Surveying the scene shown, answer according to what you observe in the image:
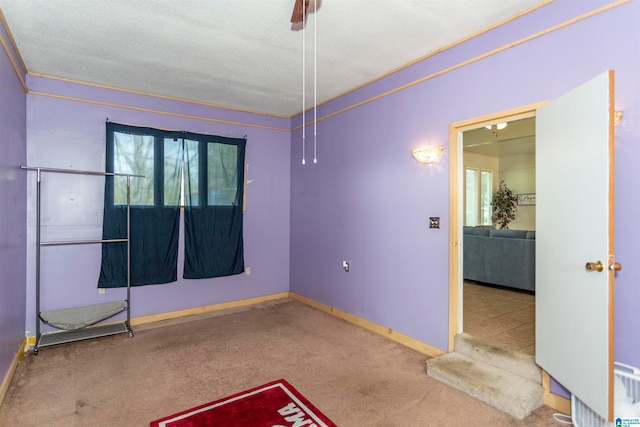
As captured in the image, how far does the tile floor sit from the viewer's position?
10.1 ft

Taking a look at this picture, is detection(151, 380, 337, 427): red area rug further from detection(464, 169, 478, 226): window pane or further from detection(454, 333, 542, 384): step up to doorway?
detection(464, 169, 478, 226): window pane

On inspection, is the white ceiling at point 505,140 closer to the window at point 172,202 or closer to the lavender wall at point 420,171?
the lavender wall at point 420,171

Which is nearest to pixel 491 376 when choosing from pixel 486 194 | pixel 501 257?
pixel 501 257

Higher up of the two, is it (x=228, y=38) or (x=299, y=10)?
→ (x=228, y=38)

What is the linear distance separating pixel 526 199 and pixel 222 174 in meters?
7.27

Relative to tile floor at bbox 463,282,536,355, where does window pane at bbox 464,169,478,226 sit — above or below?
above

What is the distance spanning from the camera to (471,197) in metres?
8.48

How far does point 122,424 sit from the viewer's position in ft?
7.09

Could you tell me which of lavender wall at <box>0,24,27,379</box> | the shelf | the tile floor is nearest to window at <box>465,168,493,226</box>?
the tile floor

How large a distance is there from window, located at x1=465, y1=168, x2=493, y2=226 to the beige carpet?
5750 millimetres

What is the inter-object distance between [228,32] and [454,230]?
2528mm

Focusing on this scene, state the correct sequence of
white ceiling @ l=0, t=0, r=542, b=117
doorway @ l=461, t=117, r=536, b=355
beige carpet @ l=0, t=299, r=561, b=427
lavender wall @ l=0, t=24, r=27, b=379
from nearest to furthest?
beige carpet @ l=0, t=299, r=561, b=427
white ceiling @ l=0, t=0, r=542, b=117
lavender wall @ l=0, t=24, r=27, b=379
doorway @ l=461, t=117, r=536, b=355

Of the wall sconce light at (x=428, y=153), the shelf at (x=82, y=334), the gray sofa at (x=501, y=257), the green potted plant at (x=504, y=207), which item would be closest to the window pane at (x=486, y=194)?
the green potted plant at (x=504, y=207)

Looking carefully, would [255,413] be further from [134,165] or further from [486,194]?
[486,194]
